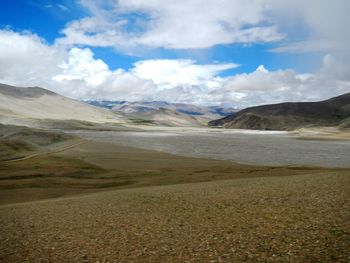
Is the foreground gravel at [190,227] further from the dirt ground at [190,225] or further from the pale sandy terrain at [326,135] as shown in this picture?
the pale sandy terrain at [326,135]

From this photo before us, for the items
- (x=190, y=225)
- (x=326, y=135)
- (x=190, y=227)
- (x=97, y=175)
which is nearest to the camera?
(x=190, y=227)

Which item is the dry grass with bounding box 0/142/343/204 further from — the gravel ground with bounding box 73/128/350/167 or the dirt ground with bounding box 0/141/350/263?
the gravel ground with bounding box 73/128/350/167

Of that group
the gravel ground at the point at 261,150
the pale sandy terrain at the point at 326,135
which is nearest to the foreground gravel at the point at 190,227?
the gravel ground at the point at 261,150

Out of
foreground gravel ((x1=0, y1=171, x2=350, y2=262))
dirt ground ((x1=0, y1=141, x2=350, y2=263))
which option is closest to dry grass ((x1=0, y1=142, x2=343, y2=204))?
dirt ground ((x1=0, y1=141, x2=350, y2=263))

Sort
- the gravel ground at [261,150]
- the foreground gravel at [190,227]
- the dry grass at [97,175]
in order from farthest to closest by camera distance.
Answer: the gravel ground at [261,150], the dry grass at [97,175], the foreground gravel at [190,227]

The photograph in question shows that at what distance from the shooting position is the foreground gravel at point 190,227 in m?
12.4

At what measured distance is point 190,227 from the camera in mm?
15570

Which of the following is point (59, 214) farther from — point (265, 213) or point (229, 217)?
point (265, 213)

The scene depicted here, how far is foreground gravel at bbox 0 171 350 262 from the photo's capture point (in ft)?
40.8

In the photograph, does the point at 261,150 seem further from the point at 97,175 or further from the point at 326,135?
the point at 326,135

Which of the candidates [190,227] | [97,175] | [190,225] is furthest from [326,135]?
[190,227]

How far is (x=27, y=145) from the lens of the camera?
6456cm

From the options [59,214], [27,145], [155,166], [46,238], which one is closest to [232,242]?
[46,238]

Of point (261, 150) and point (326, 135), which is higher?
point (326, 135)
